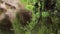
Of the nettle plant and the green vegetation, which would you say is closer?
the green vegetation

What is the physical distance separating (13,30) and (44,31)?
85 centimetres

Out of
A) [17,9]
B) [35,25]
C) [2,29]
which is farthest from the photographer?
[2,29]

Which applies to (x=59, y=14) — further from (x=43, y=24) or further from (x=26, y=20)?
(x=26, y=20)

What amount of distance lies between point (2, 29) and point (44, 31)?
3.71ft

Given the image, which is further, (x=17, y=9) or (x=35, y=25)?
(x=17, y=9)

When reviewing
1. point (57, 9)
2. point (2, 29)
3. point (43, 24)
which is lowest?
point (2, 29)

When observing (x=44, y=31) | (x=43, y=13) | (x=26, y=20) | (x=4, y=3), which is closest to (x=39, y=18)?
(x=43, y=13)

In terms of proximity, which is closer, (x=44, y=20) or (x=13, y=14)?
(x=44, y=20)

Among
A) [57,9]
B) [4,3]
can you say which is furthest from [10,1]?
[57,9]

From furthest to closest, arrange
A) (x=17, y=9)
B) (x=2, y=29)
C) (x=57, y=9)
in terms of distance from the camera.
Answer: (x=2, y=29) < (x=17, y=9) < (x=57, y=9)

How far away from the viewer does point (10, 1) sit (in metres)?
4.04

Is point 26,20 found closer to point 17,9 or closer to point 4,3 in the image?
point 17,9

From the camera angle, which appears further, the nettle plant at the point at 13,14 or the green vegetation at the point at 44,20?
the nettle plant at the point at 13,14

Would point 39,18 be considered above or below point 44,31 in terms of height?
above
